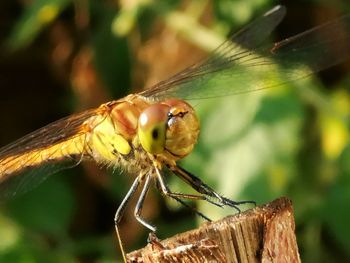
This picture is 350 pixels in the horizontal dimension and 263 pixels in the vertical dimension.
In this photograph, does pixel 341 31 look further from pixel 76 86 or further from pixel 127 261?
pixel 76 86

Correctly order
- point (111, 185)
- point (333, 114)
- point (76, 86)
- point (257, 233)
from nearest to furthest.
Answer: point (257, 233) < point (333, 114) < point (111, 185) < point (76, 86)

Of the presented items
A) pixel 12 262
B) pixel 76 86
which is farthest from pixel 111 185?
pixel 12 262

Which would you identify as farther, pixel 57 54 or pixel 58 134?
pixel 57 54

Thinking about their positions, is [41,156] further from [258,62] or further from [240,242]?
[240,242]

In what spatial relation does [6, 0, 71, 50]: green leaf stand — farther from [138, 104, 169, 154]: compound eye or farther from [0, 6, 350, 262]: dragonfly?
[138, 104, 169, 154]: compound eye

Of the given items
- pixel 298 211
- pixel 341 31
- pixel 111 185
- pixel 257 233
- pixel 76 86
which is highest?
pixel 76 86

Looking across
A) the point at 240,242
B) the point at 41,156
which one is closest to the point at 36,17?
the point at 41,156
